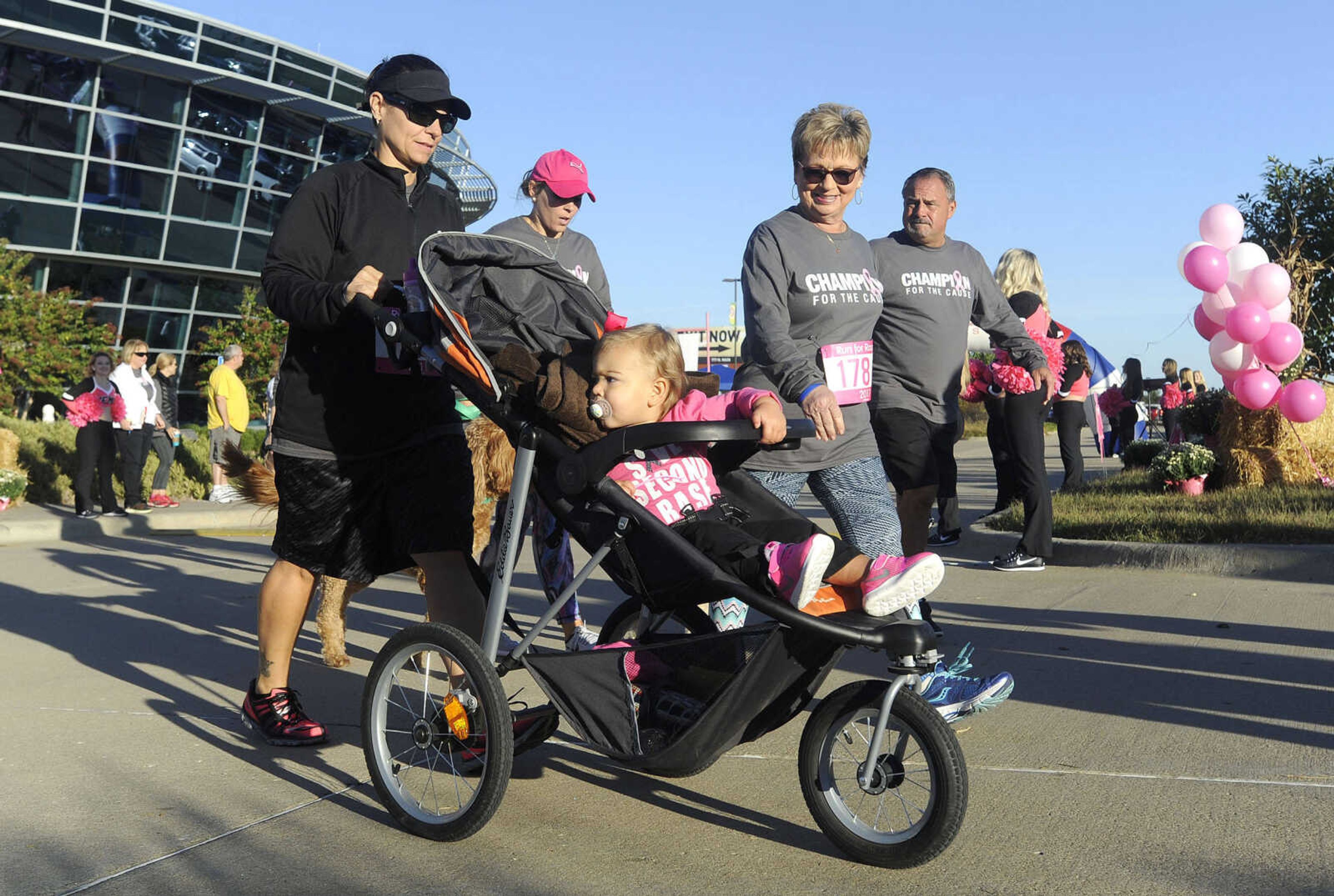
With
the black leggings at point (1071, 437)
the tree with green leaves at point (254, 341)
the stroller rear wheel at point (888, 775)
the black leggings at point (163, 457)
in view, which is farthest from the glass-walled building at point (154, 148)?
the stroller rear wheel at point (888, 775)

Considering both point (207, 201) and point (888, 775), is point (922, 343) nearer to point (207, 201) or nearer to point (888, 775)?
point (888, 775)

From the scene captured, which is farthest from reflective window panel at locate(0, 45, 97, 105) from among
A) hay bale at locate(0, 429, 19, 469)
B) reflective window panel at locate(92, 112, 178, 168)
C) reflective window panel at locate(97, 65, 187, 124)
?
hay bale at locate(0, 429, 19, 469)

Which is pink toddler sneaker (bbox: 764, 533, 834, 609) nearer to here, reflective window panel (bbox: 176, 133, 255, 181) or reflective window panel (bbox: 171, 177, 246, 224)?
reflective window panel (bbox: 171, 177, 246, 224)

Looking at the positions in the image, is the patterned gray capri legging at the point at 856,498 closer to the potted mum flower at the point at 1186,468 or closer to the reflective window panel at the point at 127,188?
the potted mum flower at the point at 1186,468

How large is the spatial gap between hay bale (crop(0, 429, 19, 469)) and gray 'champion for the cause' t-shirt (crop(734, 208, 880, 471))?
12.1 metres

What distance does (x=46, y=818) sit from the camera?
3.55 meters

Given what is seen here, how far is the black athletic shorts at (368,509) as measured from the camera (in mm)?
4105

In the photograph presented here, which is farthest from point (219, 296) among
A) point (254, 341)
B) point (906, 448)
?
point (906, 448)

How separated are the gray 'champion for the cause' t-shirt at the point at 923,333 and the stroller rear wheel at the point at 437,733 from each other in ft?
8.44

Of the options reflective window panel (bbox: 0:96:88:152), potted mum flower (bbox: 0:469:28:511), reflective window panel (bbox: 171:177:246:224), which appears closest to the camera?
potted mum flower (bbox: 0:469:28:511)

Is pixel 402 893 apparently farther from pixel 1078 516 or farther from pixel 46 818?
pixel 1078 516

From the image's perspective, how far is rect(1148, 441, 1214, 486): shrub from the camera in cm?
1161

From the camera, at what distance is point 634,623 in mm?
4031

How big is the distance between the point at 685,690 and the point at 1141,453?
500 inches
